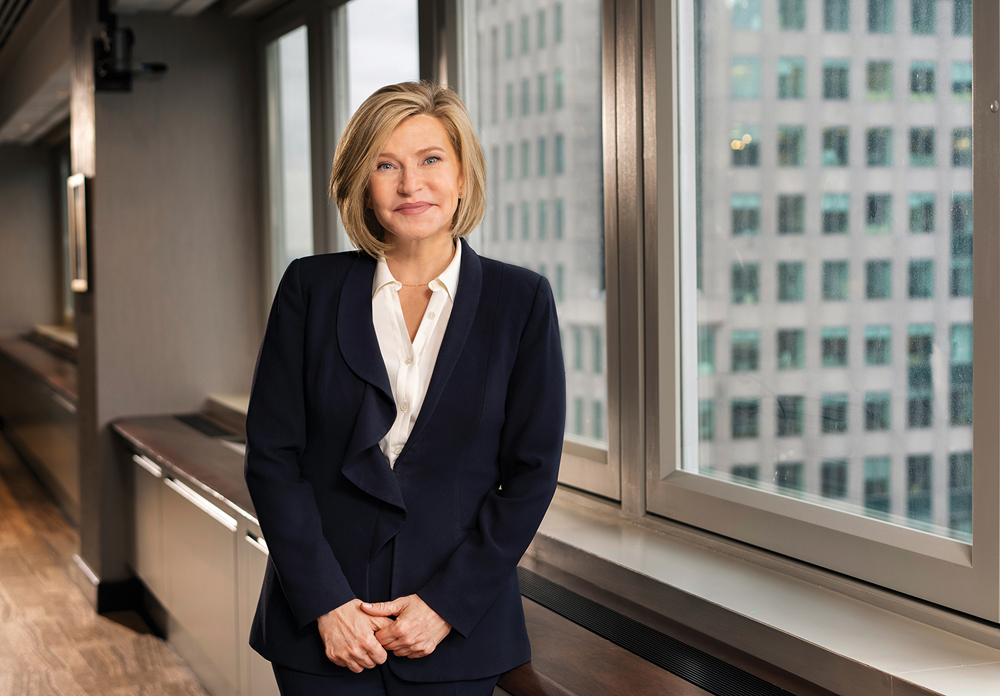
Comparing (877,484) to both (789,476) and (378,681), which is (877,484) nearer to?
(789,476)

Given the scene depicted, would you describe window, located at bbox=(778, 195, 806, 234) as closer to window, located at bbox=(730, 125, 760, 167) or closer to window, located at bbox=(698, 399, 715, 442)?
window, located at bbox=(730, 125, 760, 167)

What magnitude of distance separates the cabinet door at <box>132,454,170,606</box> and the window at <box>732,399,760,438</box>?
2.50 metres

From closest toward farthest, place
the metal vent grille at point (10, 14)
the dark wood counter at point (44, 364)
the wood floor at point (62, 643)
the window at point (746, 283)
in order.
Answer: the window at point (746, 283) → the wood floor at point (62, 643) → the metal vent grille at point (10, 14) → the dark wood counter at point (44, 364)

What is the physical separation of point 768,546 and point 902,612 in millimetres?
311

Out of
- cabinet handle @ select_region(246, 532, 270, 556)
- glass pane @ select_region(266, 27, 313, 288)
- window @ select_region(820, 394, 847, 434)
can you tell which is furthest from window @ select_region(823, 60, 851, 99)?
glass pane @ select_region(266, 27, 313, 288)

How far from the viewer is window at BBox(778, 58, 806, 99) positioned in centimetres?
176

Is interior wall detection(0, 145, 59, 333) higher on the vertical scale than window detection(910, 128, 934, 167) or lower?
higher

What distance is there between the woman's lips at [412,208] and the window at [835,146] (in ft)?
2.53

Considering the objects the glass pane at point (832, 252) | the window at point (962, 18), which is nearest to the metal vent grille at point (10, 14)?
the glass pane at point (832, 252)

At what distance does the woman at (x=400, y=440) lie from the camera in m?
1.40

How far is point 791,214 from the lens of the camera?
1.81 m

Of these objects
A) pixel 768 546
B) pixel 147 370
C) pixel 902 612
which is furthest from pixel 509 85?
pixel 147 370

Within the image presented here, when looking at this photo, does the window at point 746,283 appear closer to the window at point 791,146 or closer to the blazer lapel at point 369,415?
the window at point 791,146

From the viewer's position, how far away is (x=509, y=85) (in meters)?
2.73
